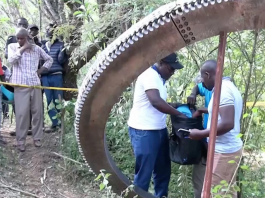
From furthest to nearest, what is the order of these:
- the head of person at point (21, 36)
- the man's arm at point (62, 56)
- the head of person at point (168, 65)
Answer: the man's arm at point (62, 56), the head of person at point (21, 36), the head of person at point (168, 65)

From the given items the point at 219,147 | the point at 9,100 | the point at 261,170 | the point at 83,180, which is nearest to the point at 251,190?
the point at 261,170

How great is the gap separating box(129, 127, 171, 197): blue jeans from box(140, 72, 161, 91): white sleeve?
45cm

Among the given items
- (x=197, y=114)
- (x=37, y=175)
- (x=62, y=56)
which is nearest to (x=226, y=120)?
(x=197, y=114)

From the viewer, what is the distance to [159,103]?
3982 millimetres

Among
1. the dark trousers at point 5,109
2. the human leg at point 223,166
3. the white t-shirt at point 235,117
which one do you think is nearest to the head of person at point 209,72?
the white t-shirt at point 235,117

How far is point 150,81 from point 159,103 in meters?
0.22

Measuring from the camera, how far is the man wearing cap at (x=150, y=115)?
4.02 meters

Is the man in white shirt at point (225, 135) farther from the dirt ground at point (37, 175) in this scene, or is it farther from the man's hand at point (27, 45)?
the man's hand at point (27, 45)

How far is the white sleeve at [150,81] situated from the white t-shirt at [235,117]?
64cm

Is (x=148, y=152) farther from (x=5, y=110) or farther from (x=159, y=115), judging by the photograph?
(x=5, y=110)

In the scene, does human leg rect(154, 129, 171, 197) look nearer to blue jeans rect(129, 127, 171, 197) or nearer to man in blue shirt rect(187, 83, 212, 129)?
blue jeans rect(129, 127, 171, 197)

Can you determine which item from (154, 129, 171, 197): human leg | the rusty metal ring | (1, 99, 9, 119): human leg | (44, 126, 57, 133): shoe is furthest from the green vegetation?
(1, 99, 9, 119): human leg

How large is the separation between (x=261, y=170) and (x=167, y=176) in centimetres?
111

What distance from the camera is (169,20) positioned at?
8.12 ft
